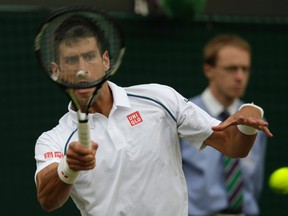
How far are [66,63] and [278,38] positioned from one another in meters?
4.34

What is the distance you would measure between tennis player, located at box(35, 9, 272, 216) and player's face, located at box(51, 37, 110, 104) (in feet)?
0.04

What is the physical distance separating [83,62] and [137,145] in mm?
521

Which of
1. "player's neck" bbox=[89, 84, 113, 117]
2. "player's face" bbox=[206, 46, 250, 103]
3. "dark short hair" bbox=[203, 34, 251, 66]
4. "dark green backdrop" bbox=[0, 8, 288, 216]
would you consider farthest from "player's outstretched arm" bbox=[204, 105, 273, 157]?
"dark green backdrop" bbox=[0, 8, 288, 216]

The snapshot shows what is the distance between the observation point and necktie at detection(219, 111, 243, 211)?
586 centimetres

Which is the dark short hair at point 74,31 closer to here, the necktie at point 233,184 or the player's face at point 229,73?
the necktie at point 233,184

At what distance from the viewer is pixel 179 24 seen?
7.78 meters

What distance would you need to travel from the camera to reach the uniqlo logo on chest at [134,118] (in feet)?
14.2

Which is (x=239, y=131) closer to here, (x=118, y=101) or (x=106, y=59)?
(x=118, y=101)

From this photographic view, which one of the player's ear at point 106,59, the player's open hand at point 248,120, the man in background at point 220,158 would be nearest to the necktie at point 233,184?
the man in background at point 220,158

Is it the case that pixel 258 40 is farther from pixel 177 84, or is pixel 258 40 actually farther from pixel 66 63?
pixel 66 63

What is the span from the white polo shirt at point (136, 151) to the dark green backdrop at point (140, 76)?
318cm

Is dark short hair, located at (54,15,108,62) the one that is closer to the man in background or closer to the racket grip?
the racket grip

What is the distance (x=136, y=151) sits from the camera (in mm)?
4250

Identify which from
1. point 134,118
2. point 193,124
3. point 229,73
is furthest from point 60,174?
point 229,73
